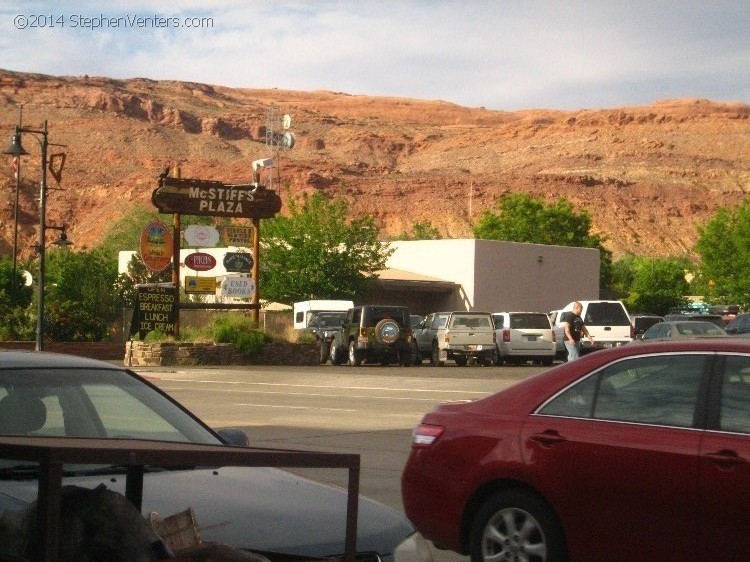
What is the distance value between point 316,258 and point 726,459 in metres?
45.4

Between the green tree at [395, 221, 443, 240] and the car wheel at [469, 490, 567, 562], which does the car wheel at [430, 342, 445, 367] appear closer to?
the car wheel at [469, 490, 567, 562]

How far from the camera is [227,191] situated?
37.4 metres

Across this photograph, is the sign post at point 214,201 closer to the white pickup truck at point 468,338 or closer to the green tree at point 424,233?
the white pickup truck at point 468,338

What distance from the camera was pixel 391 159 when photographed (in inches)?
5797

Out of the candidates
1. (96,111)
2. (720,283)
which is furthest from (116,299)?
(96,111)

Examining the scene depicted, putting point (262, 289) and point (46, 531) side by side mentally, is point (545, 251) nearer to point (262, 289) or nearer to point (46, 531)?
point (262, 289)

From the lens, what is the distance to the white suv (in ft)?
126

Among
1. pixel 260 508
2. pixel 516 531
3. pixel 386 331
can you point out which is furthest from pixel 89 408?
pixel 386 331

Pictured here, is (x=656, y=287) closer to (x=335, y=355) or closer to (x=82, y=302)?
(x=335, y=355)

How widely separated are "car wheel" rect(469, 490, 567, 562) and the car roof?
2327 millimetres

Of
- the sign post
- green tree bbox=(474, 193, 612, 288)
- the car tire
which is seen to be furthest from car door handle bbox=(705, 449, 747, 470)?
green tree bbox=(474, 193, 612, 288)

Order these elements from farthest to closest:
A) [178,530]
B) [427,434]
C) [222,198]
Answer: [222,198], [427,434], [178,530]

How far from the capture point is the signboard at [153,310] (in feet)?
117

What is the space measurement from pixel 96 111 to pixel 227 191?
90.6 meters
